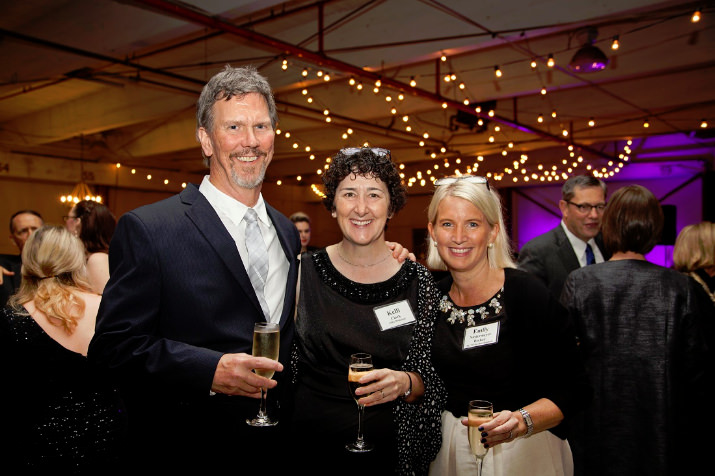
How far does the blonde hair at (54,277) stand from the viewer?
287 cm

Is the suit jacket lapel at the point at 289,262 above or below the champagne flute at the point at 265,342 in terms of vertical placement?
above

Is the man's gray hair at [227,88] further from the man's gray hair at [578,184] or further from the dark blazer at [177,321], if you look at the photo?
the man's gray hair at [578,184]

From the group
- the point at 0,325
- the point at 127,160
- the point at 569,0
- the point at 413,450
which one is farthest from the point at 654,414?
the point at 127,160

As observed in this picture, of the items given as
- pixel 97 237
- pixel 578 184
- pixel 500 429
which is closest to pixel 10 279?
pixel 97 237

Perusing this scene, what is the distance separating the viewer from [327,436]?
6.92 ft

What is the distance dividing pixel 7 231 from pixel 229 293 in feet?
48.2

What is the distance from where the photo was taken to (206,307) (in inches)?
68.2

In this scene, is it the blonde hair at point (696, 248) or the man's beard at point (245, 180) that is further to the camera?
the blonde hair at point (696, 248)

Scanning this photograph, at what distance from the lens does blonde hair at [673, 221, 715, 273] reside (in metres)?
3.67

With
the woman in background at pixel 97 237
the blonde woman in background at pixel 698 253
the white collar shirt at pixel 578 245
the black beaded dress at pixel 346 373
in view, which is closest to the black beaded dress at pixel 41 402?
the woman in background at pixel 97 237

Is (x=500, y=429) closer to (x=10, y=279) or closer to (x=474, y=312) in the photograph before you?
(x=474, y=312)

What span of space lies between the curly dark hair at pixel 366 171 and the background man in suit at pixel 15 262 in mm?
3159

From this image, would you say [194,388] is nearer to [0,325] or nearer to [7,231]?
[0,325]

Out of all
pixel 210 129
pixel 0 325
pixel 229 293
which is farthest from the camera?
pixel 0 325
